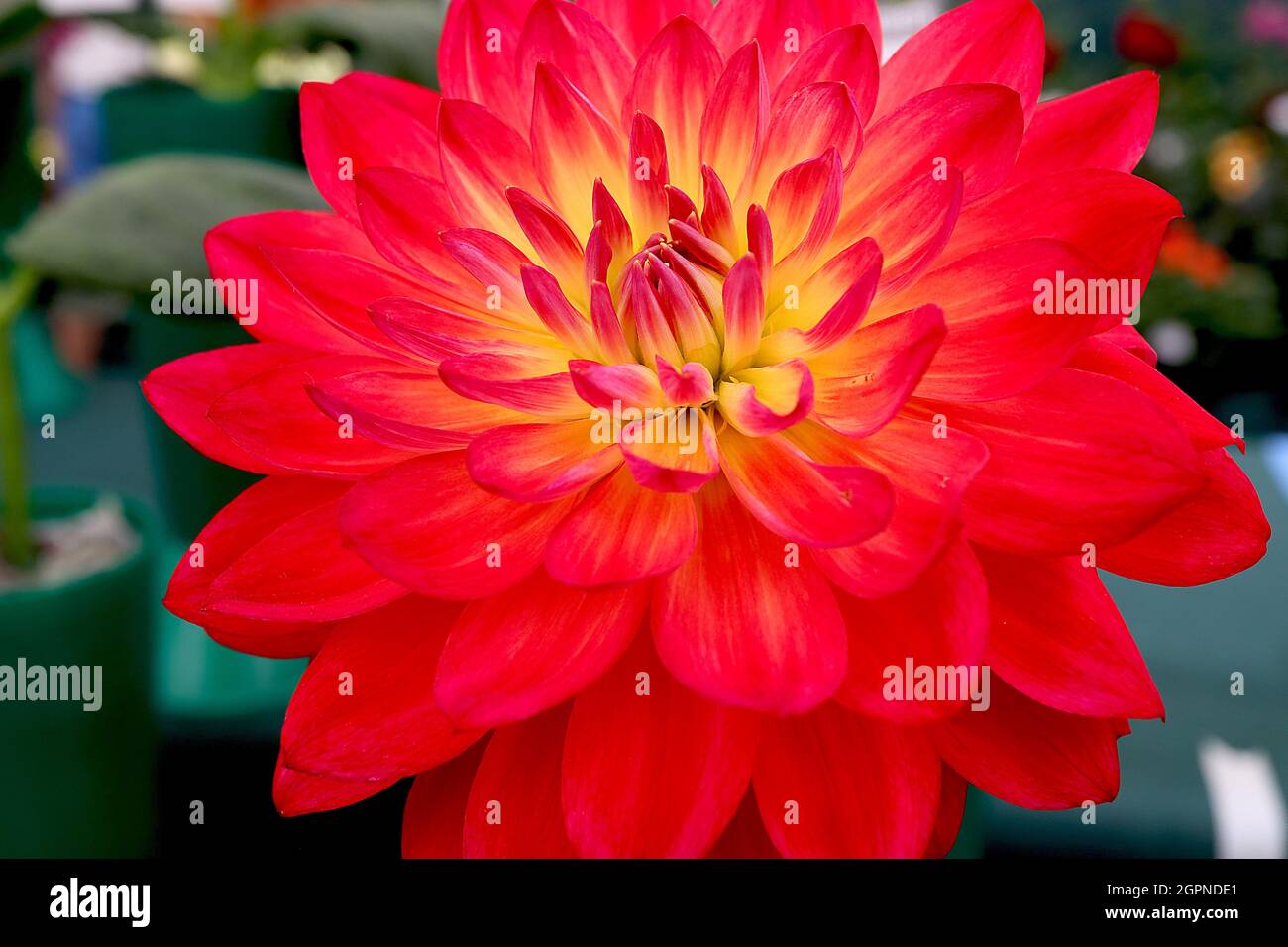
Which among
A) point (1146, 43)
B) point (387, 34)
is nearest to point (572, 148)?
point (387, 34)

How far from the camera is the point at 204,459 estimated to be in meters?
0.67

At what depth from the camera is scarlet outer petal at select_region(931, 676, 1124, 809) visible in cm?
21

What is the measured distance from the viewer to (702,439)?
25cm

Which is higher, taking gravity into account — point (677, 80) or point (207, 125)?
point (207, 125)

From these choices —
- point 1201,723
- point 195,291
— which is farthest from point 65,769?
point 1201,723

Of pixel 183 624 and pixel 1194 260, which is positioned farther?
pixel 1194 260

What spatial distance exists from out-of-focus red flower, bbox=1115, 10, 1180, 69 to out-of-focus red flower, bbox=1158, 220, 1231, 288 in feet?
0.57

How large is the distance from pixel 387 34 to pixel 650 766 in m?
0.42

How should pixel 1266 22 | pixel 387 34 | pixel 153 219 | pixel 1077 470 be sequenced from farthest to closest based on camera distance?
pixel 1266 22 < pixel 387 34 < pixel 153 219 < pixel 1077 470

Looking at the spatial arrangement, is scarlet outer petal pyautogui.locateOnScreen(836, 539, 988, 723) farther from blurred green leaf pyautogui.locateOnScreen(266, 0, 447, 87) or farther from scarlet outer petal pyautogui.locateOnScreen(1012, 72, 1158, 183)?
blurred green leaf pyautogui.locateOnScreen(266, 0, 447, 87)

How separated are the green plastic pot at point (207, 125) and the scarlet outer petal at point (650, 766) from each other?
21.5 inches

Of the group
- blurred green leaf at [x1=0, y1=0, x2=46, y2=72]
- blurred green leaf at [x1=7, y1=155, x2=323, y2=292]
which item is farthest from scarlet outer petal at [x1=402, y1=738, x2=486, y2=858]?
blurred green leaf at [x1=0, y1=0, x2=46, y2=72]

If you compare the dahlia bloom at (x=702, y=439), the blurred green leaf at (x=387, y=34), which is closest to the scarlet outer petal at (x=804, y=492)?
the dahlia bloom at (x=702, y=439)

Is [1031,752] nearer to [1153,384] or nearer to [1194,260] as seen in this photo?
[1153,384]
